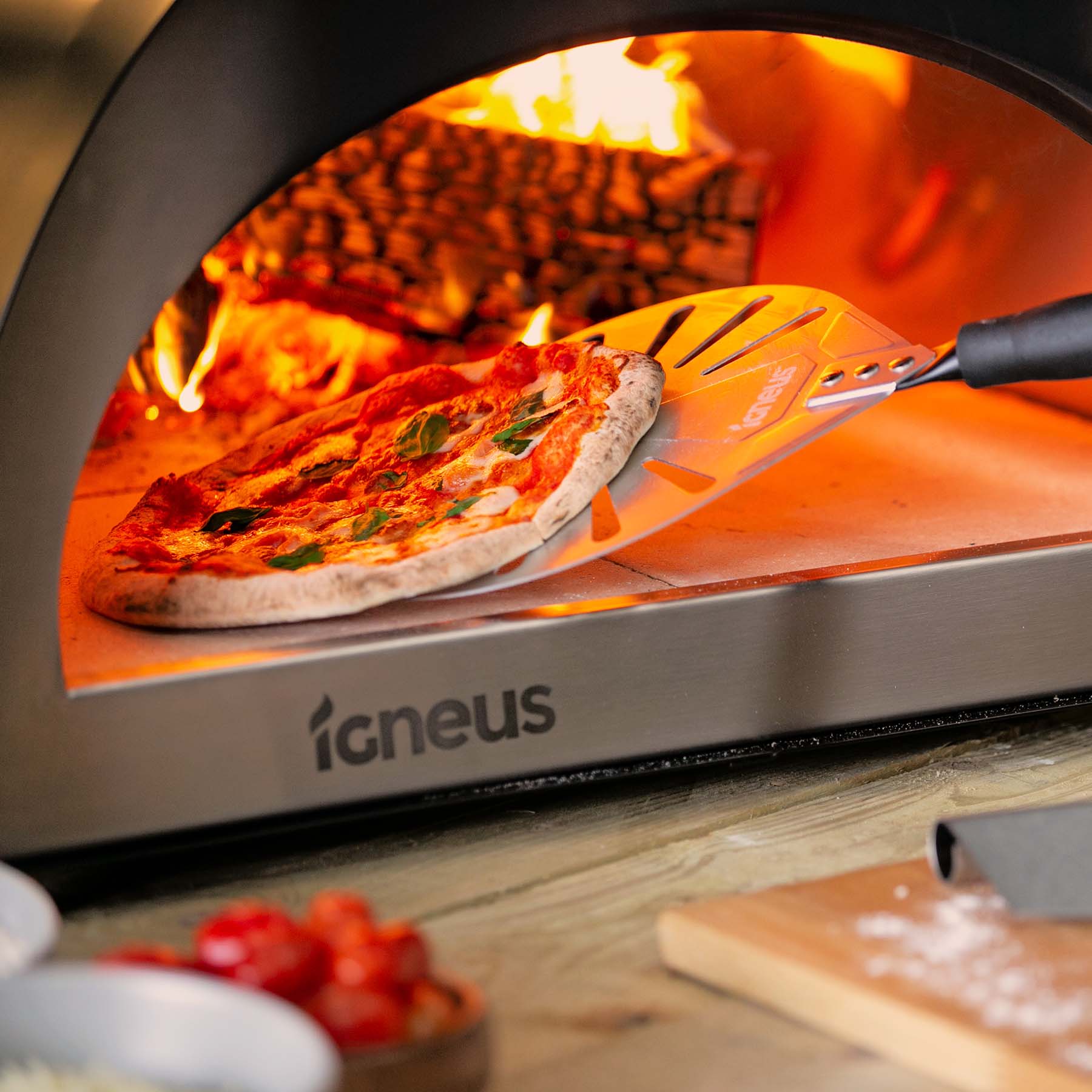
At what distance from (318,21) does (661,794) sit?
0.52 metres

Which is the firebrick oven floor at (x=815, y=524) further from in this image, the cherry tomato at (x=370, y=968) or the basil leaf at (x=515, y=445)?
the cherry tomato at (x=370, y=968)

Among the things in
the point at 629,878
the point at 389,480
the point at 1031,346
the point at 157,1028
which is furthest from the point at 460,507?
the point at 157,1028

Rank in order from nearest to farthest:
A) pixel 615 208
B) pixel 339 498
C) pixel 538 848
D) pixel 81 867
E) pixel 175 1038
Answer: pixel 175 1038, pixel 81 867, pixel 538 848, pixel 339 498, pixel 615 208

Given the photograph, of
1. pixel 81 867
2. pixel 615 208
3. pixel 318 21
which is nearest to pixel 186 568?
pixel 81 867

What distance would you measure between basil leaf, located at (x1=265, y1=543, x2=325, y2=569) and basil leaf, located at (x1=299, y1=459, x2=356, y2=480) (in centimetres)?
19

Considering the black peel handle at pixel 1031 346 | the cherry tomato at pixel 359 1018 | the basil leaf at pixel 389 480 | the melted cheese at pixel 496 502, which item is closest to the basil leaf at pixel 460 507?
the melted cheese at pixel 496 502

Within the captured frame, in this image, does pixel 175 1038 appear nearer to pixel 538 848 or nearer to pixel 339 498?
pixel 538 848

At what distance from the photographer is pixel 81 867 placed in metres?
0.76

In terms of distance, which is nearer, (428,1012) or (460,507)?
(428,1012)

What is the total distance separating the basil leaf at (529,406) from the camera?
3.42 feet

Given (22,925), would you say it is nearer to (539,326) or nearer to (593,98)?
(593,98)

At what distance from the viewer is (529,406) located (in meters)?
1.06

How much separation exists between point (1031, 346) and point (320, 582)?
17.1 inches

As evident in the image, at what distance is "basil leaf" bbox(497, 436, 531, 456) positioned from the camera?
99 centimetres
